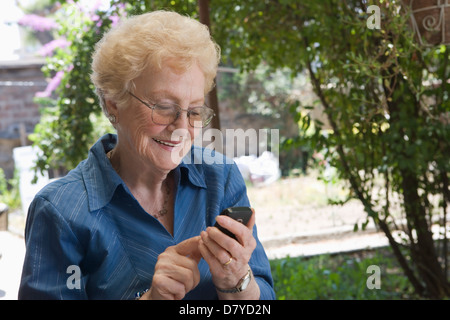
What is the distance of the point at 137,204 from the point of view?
1309 mm

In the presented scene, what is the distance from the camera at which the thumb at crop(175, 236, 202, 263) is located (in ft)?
3.73

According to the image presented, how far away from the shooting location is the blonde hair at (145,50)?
1.24 meters

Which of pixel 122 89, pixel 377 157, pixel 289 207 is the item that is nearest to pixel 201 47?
pixel 122 89

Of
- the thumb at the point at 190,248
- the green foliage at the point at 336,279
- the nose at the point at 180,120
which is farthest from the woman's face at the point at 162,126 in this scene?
the green foliage at the point at 336,279

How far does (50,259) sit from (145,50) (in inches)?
20.9

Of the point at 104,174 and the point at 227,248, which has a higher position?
the point at 104,174

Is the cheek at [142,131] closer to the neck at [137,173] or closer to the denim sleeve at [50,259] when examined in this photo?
the neck at [137,173]

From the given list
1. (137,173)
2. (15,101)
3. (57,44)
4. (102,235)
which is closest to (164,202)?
(137,173)

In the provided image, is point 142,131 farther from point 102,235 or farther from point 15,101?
point 15,101

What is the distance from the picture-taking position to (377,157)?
278 cm

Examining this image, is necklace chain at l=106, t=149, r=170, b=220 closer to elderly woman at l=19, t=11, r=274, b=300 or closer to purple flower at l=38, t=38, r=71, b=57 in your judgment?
elderly woman at l=19, t=11, r=274, b=300

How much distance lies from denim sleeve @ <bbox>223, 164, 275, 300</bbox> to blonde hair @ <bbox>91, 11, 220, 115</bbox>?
34 centimetres

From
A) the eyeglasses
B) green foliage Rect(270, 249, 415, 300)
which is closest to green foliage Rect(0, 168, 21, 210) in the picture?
green foliage Rect(270, 249, 415, 300)

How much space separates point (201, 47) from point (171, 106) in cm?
17
